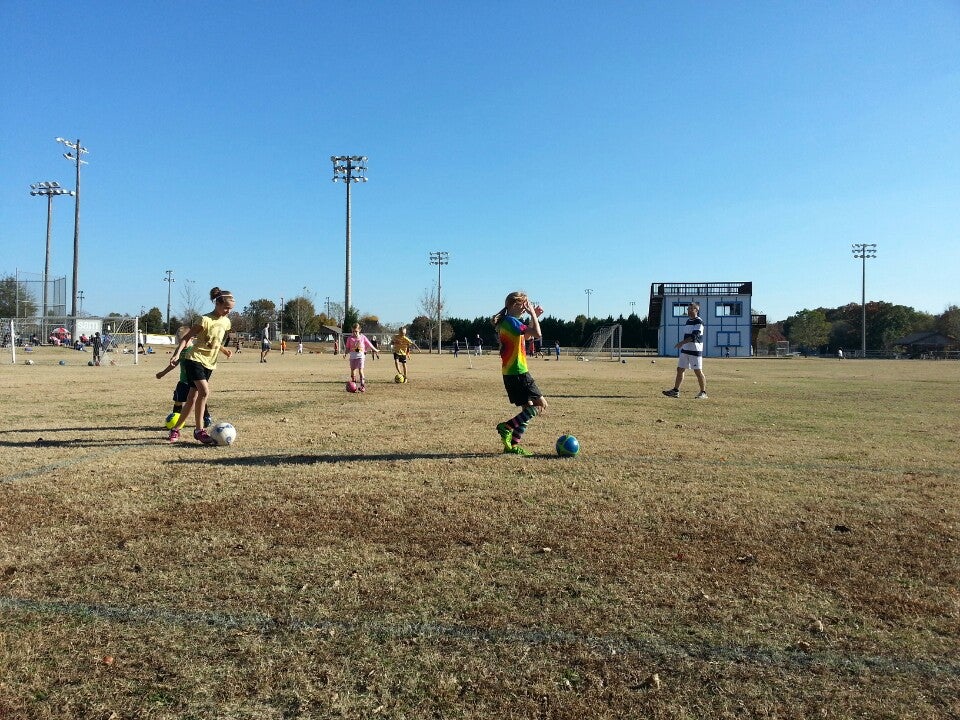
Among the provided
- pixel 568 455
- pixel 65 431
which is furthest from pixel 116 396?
pixel 568 455

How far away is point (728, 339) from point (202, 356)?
255ft

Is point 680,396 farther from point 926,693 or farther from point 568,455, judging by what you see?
point 926,693

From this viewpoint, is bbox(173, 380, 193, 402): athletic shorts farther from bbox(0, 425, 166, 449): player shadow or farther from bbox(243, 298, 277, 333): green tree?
bbox(243, 298, 277, 333): green tree

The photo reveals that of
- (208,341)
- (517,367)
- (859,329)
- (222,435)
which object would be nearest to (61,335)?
(208,341)

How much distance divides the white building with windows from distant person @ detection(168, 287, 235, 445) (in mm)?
72441

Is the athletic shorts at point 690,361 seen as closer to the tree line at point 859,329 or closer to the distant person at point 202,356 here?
the distant person at point 202,356

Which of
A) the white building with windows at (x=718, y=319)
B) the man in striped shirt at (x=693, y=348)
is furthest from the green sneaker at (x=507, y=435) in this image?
the white building with windows at (x=718, y=319)

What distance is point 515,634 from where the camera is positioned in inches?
120

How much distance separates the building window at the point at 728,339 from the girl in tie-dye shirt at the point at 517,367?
76.2 m

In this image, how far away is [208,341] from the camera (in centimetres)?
832

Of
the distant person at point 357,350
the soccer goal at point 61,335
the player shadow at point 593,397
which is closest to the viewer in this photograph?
the player shadow at point 593,397

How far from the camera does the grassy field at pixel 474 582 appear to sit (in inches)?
103

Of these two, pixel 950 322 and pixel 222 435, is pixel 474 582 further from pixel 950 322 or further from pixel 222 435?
pixel 950 322

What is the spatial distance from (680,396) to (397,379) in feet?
27.1
